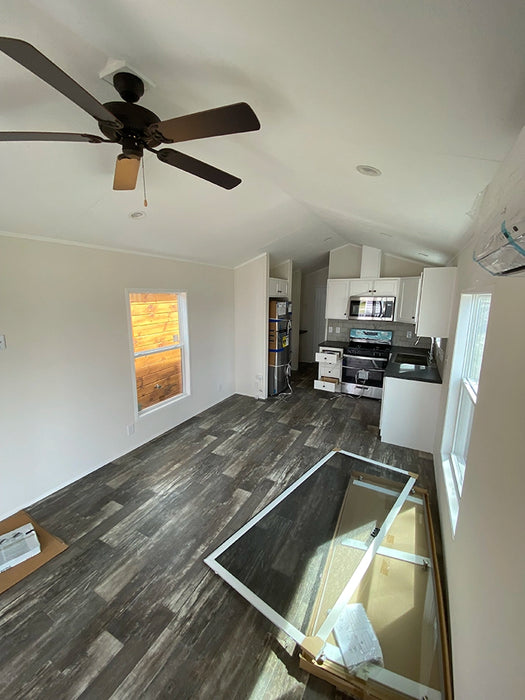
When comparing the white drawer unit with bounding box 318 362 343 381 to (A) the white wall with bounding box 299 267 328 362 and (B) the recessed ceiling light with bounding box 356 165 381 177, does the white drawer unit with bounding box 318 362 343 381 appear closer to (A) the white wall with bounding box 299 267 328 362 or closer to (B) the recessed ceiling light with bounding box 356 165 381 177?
(A) the white wall with bounding box 299 267 328 362

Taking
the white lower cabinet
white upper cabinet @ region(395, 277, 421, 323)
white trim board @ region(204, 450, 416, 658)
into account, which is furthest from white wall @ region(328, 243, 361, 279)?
white trim board @ region(204, 450, 416, 658)

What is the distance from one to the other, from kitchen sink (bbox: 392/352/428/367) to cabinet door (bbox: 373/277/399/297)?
110 centimetres

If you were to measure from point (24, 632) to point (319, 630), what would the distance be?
5.44ft

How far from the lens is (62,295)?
2.69 metres

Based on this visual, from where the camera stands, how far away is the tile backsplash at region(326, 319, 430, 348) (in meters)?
5.50

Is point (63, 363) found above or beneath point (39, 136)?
beneath

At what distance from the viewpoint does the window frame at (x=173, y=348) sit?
11.1 ft

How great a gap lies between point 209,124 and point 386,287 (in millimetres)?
4840

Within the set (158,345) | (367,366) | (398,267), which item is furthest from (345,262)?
(158,345)

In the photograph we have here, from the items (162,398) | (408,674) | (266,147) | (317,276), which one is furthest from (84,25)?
(317,276)

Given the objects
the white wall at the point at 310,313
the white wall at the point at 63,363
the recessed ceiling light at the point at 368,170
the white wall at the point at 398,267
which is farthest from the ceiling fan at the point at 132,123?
the white wall at the point at 310,313

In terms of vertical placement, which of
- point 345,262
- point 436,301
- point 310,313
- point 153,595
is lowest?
point 153,595

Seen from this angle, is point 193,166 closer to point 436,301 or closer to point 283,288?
point 436,301

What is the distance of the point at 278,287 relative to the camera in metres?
5.18
